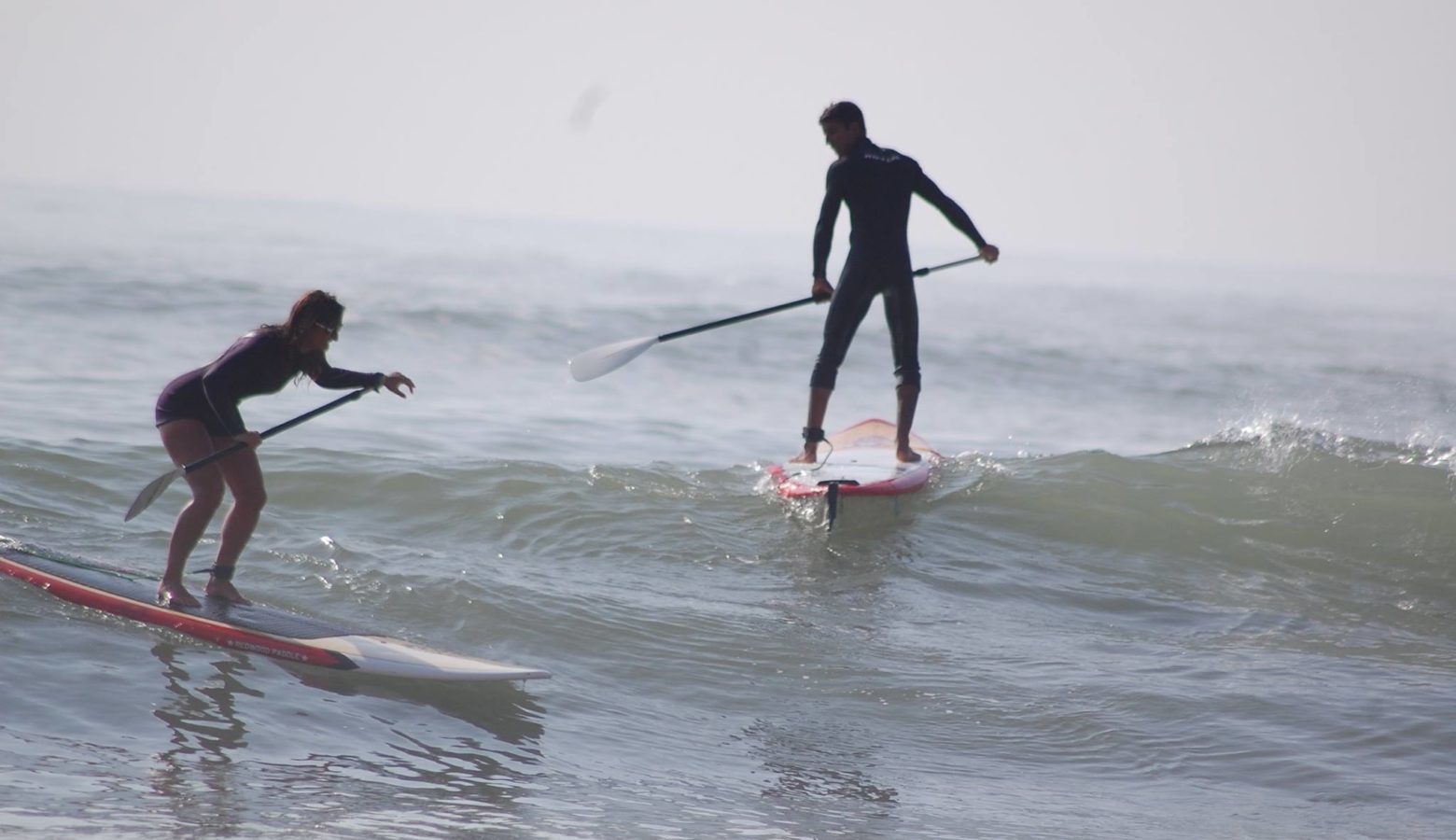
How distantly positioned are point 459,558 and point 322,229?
44.0 metres

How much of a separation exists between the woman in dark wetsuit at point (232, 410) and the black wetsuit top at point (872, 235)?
2.83 m

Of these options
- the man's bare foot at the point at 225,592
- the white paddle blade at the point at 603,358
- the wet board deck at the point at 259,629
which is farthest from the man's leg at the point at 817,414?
the man's bare foot at the point at 225,592

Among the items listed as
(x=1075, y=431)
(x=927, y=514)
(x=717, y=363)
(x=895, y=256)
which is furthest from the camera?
(x=717, y=363)

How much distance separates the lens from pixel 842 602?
22.6ft

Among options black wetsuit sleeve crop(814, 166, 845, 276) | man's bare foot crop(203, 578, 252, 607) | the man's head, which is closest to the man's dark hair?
the man's head

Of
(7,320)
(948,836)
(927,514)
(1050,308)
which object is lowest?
(948,836)

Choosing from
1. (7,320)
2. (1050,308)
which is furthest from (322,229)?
(7,320)

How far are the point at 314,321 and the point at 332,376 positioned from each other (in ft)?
0.96

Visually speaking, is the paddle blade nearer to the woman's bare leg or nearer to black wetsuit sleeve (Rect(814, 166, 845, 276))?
the woman's bare leg

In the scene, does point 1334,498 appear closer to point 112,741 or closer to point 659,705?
point 659,705

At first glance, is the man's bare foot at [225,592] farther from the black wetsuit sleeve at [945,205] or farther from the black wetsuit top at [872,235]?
the black wetsuit sleeve at [945,205]

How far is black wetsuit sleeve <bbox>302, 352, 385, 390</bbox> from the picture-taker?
5.33m

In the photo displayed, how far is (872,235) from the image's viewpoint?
7.55 meters

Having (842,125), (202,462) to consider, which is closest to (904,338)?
(842,125)
